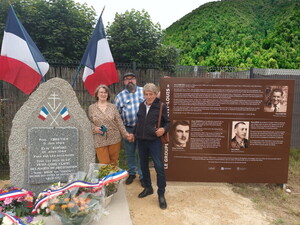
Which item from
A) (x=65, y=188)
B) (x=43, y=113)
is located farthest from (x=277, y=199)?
(x=43, y=113)

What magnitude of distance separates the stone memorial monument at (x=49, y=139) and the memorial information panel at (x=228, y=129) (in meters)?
1.43

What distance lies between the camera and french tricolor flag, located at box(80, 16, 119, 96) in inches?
168

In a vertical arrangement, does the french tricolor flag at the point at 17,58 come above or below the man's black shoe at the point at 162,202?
above

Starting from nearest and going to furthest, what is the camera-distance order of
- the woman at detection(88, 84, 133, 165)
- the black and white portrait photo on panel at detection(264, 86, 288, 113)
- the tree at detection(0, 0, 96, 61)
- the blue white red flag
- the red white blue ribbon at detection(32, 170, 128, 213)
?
the red white blue ribbon at detection(32, 170, 128, 213) → the blue white red flag → the woman at detection(88, 84, 133, 165) → the black and white portrait photo on panel at detection(264, 86, 288, 113) → the tree at detection(0, 0, 96, 61)

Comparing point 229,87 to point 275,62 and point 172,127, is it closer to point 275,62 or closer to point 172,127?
point 172,127

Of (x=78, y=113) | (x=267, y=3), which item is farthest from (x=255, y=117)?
(x=267, y=3)

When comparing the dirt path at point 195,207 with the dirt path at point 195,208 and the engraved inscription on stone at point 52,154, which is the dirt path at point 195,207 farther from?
the engraved inscription on stone at point 52,154

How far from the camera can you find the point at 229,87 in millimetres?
4195

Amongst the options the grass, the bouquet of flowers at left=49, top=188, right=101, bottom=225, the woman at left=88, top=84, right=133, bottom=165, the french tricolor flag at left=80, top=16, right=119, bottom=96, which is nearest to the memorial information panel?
the grass

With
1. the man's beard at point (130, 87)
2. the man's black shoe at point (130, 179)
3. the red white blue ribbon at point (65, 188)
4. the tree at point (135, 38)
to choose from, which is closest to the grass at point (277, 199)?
the man's black shoe at point (130, 179)

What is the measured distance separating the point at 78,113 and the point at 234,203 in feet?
8.96

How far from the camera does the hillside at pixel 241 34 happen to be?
23.0m

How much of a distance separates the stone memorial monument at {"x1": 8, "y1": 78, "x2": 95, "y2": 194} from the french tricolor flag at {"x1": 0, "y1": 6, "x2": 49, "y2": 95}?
0.47 meters

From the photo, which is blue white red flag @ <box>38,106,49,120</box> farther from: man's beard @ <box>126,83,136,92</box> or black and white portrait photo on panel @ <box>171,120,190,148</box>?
black and white portrait photo on panel @ <box>171,120,190,148</box>
